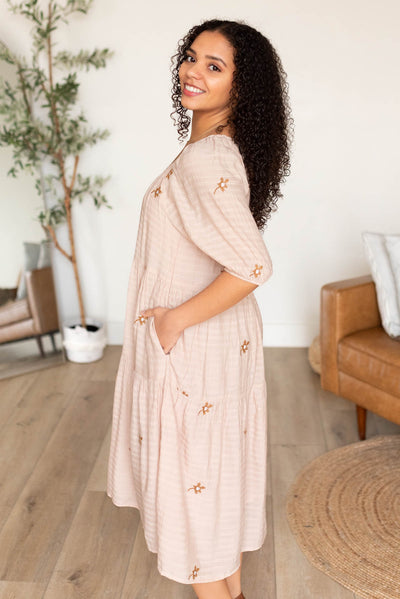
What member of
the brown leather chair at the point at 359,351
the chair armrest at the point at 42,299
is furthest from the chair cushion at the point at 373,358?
the chair armrest at the point at 42,299

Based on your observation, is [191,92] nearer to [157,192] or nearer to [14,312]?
[157,192]

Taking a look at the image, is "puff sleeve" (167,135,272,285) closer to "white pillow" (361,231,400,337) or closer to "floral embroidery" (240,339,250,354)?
"floral embroidery" (240,339,250,354)

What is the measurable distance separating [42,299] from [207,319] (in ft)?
6.94

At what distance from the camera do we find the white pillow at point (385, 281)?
2.48 m

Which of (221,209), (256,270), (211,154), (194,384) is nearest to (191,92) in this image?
(211,154)

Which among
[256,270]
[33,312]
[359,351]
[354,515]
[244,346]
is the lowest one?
[354,515]

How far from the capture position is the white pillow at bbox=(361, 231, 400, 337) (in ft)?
8.15

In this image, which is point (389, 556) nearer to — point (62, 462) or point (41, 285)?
point (62, 462)

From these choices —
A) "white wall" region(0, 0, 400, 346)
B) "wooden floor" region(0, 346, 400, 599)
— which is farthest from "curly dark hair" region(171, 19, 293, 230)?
"white wall" region(0, 0, 400, 346)

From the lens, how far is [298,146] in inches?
127

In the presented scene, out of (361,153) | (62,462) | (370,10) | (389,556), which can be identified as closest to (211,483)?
(389,556)

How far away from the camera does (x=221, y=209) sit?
1221 millimetres

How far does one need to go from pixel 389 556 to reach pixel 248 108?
1.40m

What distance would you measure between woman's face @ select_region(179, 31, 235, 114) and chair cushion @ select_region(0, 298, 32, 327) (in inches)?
82.7
